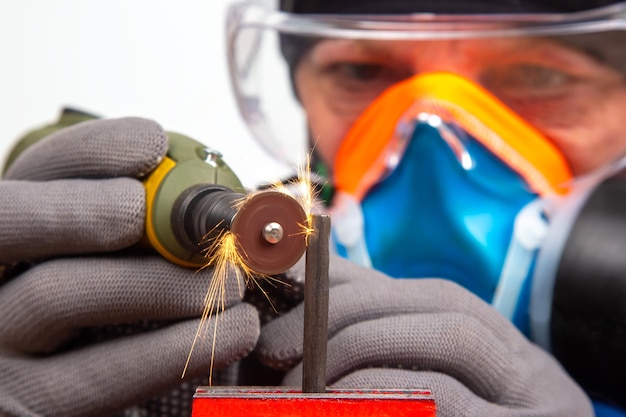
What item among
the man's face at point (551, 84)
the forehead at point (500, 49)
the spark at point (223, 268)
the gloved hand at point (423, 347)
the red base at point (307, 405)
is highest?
the forehead at point (500, 49)

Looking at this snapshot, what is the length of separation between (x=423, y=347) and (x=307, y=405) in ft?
0.72

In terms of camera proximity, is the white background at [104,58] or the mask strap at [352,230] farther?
the white background at [104,58]

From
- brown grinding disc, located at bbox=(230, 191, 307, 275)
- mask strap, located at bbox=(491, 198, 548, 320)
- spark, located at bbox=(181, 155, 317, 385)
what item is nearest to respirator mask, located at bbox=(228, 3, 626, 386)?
mask strap, located at bbox=(491, 198, 548, 320)

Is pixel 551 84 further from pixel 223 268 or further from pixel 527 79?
pixel 223 268

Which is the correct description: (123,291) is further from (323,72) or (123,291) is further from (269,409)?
(323,72)

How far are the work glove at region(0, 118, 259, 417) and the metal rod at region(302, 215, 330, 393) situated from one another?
17cm

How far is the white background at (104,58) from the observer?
5.60 ft

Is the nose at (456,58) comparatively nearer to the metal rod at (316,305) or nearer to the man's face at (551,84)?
the man's face at (551,84)

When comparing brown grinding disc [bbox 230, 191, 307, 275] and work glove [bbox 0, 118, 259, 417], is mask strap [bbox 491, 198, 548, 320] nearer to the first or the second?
work glove [bbox 0, 118, 259, 417]

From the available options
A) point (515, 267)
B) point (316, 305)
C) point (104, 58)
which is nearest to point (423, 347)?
point (316, 305)

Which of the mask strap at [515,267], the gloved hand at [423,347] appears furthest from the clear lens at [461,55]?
the gloved hand at [423,347]

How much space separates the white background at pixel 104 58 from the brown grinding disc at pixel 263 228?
4.09 ft

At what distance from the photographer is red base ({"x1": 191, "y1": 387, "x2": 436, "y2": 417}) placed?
445mm

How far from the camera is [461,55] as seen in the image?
3.97 feet
